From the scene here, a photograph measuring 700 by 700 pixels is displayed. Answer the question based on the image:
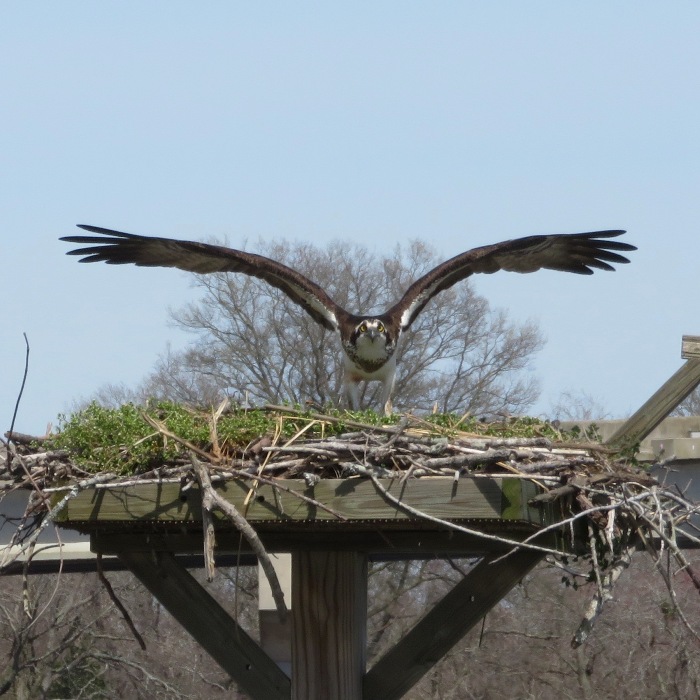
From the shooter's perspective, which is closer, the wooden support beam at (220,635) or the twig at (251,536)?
the twig at (251,536)

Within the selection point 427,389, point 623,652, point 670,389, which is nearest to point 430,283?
point 670,389

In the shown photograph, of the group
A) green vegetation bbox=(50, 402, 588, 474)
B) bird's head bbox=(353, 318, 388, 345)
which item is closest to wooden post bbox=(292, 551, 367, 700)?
green vegetation bbox=(50, 402, 588, 474)

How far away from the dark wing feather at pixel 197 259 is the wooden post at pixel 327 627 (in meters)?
2.36

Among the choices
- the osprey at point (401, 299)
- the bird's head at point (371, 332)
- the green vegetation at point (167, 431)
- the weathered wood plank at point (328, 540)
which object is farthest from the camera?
the bird's head at point (371, 332)

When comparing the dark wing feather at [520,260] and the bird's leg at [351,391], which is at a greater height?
the dark wing feather at [520,260]

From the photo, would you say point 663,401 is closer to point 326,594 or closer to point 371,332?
point 371,332

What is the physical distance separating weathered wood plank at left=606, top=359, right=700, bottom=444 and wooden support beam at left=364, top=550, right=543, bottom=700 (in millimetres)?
1498

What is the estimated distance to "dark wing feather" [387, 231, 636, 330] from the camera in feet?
22.9

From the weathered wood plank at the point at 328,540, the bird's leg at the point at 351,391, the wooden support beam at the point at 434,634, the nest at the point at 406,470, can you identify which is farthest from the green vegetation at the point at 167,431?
the bird's leg at the point at 351,391

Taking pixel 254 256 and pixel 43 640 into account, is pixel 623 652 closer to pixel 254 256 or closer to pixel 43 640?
pixel 43 640

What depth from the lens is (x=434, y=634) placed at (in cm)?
480

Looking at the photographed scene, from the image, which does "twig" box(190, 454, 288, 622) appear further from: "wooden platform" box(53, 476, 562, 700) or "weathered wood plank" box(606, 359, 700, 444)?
"weathered wood plank" box(606, 359, 700, 444)

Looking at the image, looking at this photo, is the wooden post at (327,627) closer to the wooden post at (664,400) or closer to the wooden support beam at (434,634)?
the wooden support beam at (434,634)

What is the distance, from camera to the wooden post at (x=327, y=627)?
474cm
